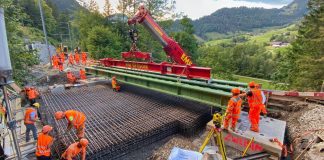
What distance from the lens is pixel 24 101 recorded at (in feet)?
34.9

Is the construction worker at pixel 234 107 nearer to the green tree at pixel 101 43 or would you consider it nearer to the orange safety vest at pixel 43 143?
the orange safety vest at pixel 43 143

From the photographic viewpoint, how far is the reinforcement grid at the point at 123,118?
5.67 metres

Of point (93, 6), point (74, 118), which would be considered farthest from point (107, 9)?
point (74, 118)

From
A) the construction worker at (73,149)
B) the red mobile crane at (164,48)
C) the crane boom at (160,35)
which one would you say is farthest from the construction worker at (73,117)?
the crane boom at (160,35)

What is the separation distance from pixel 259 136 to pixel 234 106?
102cm

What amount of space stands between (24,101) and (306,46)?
20083 mm

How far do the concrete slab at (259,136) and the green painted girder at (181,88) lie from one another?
1.01 m

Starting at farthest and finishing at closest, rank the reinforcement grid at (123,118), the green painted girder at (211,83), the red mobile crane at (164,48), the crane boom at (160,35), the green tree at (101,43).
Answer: the green tree at (101,43), the crane boom at (160,35), the red mobile crane at (164,48), the green painted girder at (211,83), the reinforcement grid at (123,118)

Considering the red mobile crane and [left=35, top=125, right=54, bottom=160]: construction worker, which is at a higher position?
the red mobile crane

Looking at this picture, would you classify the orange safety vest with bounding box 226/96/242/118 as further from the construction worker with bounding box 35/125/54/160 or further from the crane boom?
the crane boom

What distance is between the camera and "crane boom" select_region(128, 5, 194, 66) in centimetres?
916

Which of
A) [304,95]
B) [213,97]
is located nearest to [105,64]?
[213,97]

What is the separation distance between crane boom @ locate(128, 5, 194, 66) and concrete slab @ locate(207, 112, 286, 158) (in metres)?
4.48

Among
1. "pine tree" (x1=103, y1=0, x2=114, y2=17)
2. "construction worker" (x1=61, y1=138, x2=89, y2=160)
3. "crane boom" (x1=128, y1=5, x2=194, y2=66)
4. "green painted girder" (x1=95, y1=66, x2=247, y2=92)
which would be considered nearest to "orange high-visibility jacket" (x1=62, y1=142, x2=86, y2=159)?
"construction worker" (x1=61, y1=138, x2=89, y2=160)
